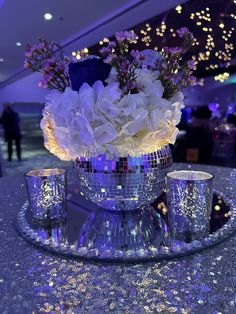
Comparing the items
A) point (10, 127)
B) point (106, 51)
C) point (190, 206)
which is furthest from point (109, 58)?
point (10, 127)

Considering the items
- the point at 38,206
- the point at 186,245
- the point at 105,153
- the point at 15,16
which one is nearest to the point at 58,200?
the point at 38,206

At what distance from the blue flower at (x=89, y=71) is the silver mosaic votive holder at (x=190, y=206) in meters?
0.22

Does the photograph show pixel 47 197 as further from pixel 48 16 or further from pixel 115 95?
pixel 48 16

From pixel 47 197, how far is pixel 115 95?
0.27m

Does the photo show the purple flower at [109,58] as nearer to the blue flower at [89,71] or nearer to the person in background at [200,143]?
the blue flower at [89,71]

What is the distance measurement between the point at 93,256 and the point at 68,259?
1.6 inches

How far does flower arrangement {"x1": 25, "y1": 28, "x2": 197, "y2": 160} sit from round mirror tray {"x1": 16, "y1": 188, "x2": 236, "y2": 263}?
15cm

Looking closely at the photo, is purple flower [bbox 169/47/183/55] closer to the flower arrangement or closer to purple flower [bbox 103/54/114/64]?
the flower arrangement

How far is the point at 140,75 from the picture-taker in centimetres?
57

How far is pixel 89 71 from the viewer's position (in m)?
0.58

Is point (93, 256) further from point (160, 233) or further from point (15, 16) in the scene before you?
point (15, 16)

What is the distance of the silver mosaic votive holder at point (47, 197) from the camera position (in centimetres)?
65

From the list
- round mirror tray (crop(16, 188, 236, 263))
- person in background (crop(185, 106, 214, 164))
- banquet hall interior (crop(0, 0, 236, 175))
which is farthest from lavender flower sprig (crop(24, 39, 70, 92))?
person in background (crop(185, 106, 214, 164))

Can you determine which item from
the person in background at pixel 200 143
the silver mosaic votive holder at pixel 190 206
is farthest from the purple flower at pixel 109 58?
the person in background at pixel 200 143
